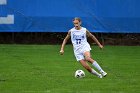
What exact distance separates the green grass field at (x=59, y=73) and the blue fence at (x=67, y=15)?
3.50 metres

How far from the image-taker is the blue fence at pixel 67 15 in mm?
27578

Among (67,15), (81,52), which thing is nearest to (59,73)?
(81,52)

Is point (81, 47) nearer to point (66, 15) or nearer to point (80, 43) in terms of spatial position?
point (80, 43)

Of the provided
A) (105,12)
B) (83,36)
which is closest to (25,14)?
(105,12)

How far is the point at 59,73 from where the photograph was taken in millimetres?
15211

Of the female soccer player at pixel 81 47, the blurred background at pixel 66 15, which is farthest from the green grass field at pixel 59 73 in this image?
the blurred background at pixel 66 15

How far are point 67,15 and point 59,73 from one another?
13.0 metres

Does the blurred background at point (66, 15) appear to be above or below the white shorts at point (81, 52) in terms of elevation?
above

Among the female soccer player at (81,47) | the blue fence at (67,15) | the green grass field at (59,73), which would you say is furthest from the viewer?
the blue fence at (67,15)

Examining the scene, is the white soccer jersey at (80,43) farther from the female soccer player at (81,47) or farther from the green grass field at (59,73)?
the green grass field at (59,73)

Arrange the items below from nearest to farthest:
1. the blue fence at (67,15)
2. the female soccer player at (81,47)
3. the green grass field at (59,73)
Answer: the green grass field at (59,73) < the female soccer player at (81,47) < the blue fence at (67,15)

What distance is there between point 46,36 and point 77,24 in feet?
50.6

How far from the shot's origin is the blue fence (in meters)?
27.6

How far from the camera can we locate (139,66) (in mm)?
17719
